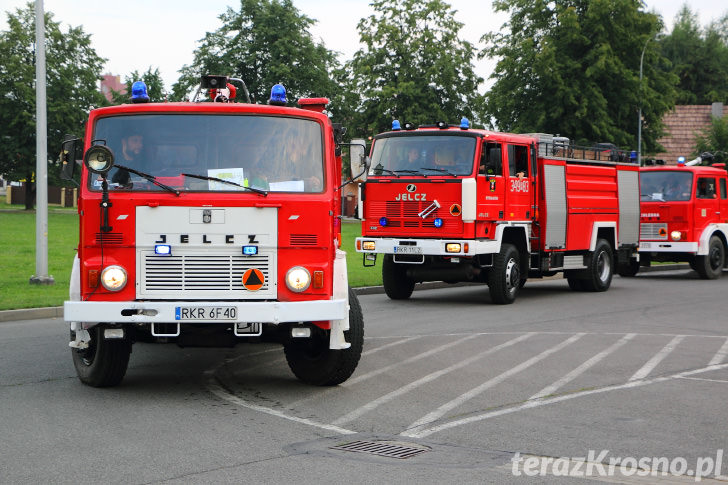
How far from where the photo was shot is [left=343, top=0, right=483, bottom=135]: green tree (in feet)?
165

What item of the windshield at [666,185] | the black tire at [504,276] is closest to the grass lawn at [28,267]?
the black tire at [504,276]

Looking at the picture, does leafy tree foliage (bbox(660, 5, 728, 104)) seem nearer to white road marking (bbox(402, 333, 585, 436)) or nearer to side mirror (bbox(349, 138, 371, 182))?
white road marking (bbox(402, 333, 585, 436))

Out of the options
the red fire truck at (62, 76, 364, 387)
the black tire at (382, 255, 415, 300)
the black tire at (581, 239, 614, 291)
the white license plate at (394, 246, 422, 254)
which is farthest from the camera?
the black tire at (581, 239, 614, 291)

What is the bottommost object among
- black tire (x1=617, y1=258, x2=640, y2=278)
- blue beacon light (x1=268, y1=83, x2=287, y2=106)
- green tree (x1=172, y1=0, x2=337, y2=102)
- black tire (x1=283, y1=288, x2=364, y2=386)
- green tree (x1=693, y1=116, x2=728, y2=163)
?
black tire (x1=283, y1=288, x2=364, y2=386)

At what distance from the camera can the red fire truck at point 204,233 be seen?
26.9 ft

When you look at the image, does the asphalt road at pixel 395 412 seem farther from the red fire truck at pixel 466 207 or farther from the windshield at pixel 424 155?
the windshield at pixel 424 155

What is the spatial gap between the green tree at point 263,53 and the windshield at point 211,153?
4945cm

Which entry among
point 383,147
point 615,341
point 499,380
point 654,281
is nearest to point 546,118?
point 654,281

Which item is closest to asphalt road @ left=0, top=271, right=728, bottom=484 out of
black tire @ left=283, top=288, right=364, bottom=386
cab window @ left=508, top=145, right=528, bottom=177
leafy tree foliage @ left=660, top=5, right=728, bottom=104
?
black tire @ left=283, top=288, right=364, bottom=386

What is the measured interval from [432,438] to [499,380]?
2.52 metres

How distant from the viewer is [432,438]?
22.8 feet

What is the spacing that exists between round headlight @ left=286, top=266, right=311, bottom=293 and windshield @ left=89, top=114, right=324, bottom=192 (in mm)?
673

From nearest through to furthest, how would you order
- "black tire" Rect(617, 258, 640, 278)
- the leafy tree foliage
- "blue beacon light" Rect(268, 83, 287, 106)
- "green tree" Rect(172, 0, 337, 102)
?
"blue beacon light" Rect(268, 83, 287, 106), "black tire" Rect(617, 258, 640, 278), "green tree" Rect(172, 0, 337, 102), the leafy tree foliage

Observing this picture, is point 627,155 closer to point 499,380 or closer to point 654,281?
point 654,281
